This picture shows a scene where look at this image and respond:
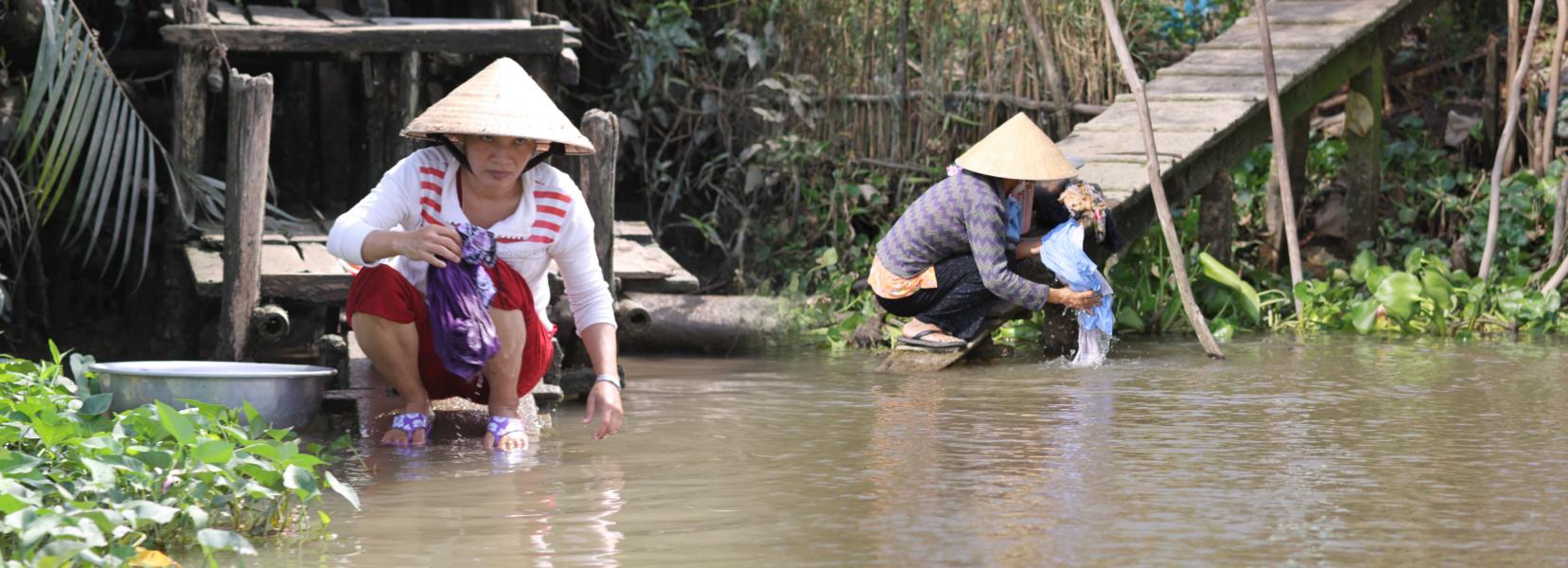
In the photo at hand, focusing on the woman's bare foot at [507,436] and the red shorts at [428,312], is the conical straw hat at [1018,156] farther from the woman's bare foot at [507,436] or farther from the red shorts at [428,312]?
the woman's bare foot at [507,436]

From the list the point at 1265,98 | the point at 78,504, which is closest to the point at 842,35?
the point at 1265,98

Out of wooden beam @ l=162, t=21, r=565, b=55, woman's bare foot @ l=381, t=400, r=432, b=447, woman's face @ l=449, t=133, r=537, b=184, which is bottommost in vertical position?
woman's bare foot @ l=381, t=400, r=432, b=447

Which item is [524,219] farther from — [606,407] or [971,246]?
[971,246]

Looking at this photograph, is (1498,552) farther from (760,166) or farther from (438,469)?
(760,166)

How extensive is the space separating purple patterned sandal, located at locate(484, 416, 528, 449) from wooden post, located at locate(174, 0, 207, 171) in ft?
8.78

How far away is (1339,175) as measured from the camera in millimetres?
10344

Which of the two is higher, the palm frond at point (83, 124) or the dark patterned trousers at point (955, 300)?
the palm frond at point (83, 124)

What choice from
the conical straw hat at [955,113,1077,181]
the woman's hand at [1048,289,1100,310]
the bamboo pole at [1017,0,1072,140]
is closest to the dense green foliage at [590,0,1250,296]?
the bamboo pole at [1017,0,1072,140]

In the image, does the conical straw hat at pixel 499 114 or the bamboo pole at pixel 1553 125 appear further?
the bamboo pole at pixel 1553 125

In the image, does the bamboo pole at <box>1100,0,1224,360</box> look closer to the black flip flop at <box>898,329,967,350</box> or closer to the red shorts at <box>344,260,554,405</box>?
the black flip flop at <box>898,329,967,350</box>

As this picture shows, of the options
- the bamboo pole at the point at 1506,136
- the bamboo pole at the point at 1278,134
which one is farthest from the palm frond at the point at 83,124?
the bamboo pole at the point at 1506,136

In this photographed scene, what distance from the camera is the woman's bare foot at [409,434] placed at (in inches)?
199

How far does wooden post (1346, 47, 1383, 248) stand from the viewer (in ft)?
30.7

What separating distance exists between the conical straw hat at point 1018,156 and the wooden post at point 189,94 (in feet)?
9.76
